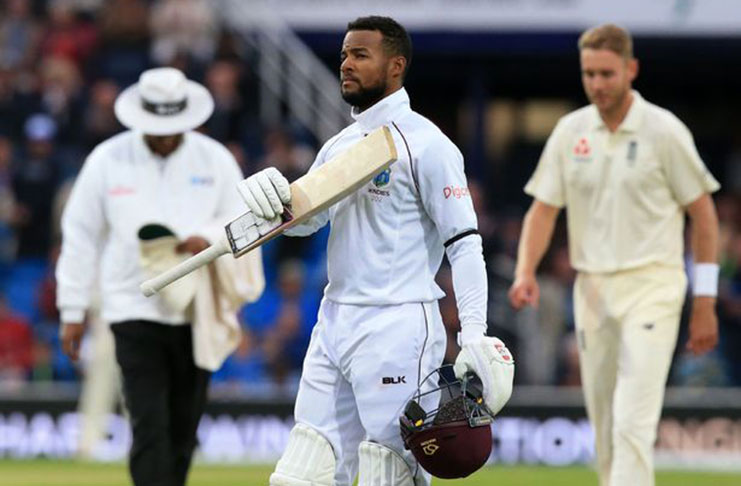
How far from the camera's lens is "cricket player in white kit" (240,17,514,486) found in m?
6.86

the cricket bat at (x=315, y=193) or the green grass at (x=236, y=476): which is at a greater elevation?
the cricket bat at (x=315, y=193)

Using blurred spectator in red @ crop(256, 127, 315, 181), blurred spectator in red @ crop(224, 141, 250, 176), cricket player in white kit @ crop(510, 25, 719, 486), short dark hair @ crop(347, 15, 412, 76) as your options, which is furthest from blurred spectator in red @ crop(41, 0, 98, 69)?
short dark hair @ crop(347, 15, 412, 76)

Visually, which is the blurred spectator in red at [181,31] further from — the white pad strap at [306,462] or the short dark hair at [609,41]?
the white pad strap at [306,462]

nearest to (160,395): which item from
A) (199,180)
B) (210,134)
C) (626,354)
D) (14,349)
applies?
(199,180)

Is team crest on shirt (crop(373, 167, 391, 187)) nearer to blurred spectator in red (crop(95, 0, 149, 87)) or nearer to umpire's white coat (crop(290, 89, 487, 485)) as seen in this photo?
umpire's white coat (crop(290, 89, 487, 485))

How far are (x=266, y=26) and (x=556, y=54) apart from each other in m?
3.39

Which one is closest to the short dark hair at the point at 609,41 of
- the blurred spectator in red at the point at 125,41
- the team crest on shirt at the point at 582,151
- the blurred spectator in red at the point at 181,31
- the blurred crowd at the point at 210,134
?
the team crest on shirt at the point at 582,151

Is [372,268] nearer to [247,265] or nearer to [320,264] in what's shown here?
[247,265]

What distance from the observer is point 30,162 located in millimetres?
18688

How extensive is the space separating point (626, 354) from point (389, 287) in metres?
2.49

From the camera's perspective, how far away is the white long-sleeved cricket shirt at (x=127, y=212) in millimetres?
9445

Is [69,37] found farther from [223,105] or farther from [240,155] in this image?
[240,155]

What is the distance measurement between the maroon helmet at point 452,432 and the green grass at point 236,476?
18.8 ft

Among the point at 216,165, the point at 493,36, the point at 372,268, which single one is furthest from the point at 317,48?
the point at 372,268
